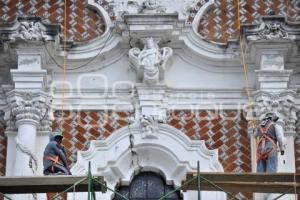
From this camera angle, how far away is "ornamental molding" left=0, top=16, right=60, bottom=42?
21.4 m

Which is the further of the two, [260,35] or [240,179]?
[260,35]

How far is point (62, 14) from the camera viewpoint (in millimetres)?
22406

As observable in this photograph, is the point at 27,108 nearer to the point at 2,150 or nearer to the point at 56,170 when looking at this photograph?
the point at 2,150

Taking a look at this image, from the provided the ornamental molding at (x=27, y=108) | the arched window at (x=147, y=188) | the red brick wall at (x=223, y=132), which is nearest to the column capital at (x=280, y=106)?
the red brick wall at (x=223, y=132)

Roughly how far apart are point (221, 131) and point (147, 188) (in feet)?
4.23

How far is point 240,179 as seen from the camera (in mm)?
19203

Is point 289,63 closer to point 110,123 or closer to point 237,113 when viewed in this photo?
point 237,113

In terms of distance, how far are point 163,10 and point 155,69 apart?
39.3 inches

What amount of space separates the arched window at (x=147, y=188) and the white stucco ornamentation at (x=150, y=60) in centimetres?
132

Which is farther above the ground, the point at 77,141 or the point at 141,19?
the point at 141,19

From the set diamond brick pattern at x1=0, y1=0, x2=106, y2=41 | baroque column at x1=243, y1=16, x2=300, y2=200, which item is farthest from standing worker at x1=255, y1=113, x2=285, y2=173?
diamond brick pattern at x1=0, y1=0, x2=106, y2=41

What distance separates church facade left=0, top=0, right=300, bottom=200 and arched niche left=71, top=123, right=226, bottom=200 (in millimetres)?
13

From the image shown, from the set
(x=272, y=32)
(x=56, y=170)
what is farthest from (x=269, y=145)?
(x=56, y=170)

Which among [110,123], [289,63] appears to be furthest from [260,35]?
[110,123]
